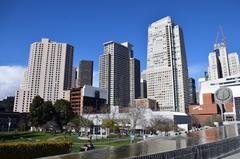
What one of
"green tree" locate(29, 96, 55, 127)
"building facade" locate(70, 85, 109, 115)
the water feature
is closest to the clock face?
the water feature

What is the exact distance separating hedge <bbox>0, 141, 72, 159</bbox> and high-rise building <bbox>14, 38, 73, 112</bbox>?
143 meters

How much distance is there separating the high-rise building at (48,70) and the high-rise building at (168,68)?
5808cm

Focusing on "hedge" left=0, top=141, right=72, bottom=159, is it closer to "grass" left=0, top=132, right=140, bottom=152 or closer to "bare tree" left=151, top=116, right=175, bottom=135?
"grass" left=0, top=132, right=140, bottom=152

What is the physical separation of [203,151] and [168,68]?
165190 mm

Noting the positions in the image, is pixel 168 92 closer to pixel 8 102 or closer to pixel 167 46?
pixel 167 46

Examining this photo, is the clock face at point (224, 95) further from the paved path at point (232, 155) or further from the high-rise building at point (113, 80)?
the high-rise building at point (113, 80)

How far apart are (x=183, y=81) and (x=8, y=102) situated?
376 feet

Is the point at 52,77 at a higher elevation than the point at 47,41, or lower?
lower

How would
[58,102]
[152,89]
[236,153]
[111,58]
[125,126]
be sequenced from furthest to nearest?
[111,58], [152,89], [125,126], [58,102], [236,153]

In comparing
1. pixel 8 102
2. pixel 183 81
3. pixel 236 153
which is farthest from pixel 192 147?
pixel 8 102

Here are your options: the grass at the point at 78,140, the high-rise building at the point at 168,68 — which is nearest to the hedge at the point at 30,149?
the grass at the point at 78,140

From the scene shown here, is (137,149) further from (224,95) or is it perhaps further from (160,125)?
(160,125)

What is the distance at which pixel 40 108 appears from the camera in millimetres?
74562

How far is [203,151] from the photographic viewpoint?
9.98m
